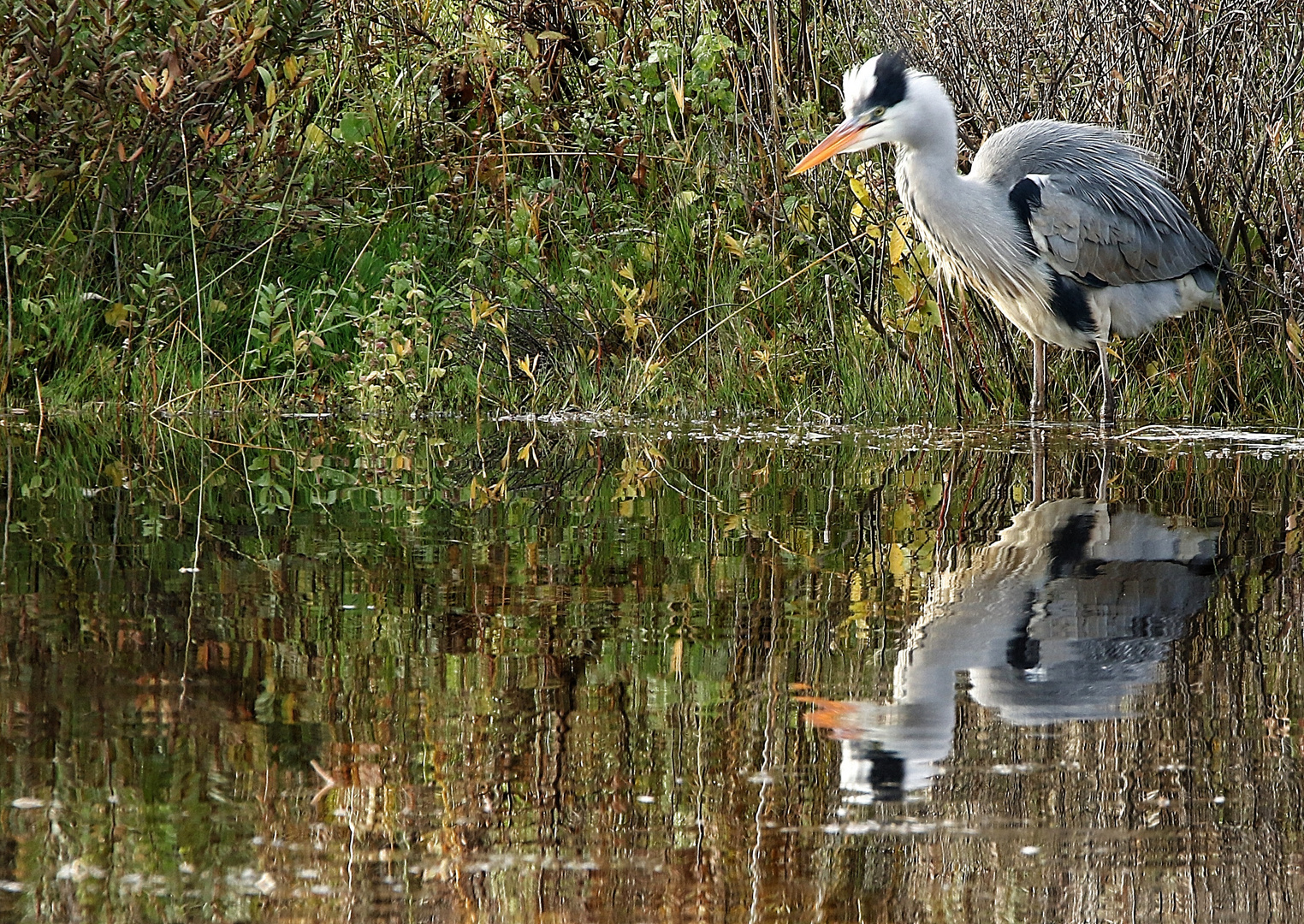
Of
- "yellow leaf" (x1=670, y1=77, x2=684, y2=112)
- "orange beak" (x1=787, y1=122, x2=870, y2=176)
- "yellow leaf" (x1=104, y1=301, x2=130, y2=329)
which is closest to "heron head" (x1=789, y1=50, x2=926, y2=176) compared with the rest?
"orange beak" (x1=787, y1=122, x2=870, y2=176)

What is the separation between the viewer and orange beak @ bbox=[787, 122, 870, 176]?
6035 mm

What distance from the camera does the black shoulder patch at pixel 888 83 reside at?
20.3 feet

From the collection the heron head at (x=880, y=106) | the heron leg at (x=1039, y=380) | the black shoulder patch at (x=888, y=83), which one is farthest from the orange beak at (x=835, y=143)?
the heron leg at (x=1039, y=380)

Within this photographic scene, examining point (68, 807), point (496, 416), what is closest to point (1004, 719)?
point (68, 807)

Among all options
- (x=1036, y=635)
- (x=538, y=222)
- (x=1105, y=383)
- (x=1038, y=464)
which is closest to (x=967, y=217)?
(x=1105, y=383)

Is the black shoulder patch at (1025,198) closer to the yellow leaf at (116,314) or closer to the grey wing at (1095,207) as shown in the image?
the grey wing at (1095,207)

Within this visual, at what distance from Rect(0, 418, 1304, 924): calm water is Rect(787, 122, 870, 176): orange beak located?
186 centimetres

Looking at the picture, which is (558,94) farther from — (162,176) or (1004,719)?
(1004,719)

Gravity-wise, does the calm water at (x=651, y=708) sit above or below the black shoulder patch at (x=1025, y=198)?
below

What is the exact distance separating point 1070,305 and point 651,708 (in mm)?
4368

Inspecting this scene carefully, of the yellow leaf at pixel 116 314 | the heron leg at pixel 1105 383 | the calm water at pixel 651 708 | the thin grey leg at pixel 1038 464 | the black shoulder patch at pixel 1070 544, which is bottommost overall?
the calm water at pixel 651 708

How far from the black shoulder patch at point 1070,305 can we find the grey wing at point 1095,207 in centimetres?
4

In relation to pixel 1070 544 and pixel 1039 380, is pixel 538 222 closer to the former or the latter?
pixel 1039 380

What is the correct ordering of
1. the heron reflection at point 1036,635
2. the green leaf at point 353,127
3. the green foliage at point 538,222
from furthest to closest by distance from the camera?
the green leaf at point 353,127 < the green foliage at point 538,222 < the heron reflection at point 1036,635
